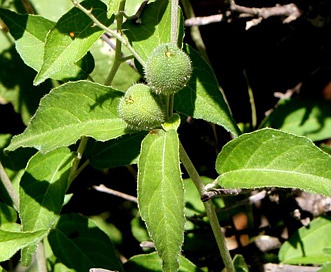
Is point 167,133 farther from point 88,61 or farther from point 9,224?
point 9,224

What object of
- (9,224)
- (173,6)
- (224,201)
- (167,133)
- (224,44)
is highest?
(173,6)

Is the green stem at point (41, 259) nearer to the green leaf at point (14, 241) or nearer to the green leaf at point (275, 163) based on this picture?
the green leaf at point (14, 241)

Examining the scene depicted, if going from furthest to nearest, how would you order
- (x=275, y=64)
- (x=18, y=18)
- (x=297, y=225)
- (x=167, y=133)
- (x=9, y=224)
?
1. (x=275, y=64)
2. (x=297, y=225)
3. (x=9, y=224)
4. (x=18, y=18)
5. (x=167, y=133)

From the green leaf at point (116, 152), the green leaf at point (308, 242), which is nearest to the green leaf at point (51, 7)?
the green leaf at point (116, 152)

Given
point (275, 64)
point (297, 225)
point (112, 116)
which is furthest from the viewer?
point (275, 64)

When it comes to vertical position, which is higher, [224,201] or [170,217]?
[170,217]

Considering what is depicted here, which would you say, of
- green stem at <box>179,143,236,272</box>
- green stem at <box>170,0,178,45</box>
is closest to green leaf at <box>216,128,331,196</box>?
green stem at <box>179,143,236,272</box>

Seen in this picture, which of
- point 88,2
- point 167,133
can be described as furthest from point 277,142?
point 88,2
